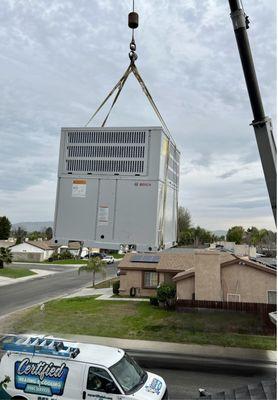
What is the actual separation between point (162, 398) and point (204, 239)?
66721mm

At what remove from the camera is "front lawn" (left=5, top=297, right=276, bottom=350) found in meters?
15.9

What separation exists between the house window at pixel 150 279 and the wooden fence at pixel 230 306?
18.3ft

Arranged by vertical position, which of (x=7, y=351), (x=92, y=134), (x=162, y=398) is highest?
(x=92, y=134)

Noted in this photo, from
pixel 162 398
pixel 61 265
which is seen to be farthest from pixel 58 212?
pixel 61 265

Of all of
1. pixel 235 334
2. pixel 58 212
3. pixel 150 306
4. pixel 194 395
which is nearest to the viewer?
pixel 58 212

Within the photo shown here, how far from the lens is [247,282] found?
20578 millimetres

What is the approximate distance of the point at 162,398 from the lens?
761 centimetres

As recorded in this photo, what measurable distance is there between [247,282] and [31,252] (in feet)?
135

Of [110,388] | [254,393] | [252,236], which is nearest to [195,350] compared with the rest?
[110,388]

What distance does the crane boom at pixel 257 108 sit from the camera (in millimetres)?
4660

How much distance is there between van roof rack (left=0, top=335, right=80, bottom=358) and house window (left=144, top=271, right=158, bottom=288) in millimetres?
18329

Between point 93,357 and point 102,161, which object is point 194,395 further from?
point 102,161

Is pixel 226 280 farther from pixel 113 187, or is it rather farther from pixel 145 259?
pixel 113 187

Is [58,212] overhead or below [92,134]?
below
